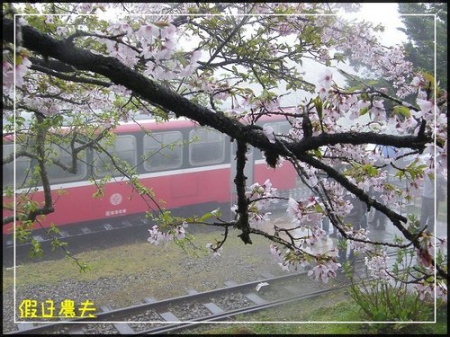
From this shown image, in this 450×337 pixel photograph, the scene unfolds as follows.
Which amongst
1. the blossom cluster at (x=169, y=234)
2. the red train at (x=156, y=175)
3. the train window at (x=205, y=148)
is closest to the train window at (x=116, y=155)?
the red train at (x=156, y=175)

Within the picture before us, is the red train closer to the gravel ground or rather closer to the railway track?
the gravel ground

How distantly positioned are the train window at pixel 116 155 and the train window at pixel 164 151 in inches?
2.8

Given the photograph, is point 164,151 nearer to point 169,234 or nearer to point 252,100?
point 169,234

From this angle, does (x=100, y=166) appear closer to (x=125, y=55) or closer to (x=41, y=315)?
(x=41, y=315)

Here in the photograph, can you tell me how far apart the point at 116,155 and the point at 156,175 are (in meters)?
0.21

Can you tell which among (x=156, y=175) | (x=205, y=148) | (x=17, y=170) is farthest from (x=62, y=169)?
(x=205, y=148)

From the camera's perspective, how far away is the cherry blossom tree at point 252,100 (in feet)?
3.24

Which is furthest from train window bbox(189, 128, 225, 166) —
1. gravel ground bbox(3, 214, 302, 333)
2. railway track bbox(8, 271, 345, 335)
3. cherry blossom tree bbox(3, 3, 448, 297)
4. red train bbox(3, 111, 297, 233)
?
railway track bbox(8, 271, 345, 335)

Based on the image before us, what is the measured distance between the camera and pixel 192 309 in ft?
5.34

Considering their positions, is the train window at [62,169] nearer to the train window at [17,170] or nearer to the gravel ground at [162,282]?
the train window at [17,170]

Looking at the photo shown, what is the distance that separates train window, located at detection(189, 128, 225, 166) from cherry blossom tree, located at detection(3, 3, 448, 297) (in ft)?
0.72

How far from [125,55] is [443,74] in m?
1.08

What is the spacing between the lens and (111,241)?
1.74m

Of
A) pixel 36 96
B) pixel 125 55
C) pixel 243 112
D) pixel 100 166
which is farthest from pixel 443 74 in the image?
pixel 36 96
